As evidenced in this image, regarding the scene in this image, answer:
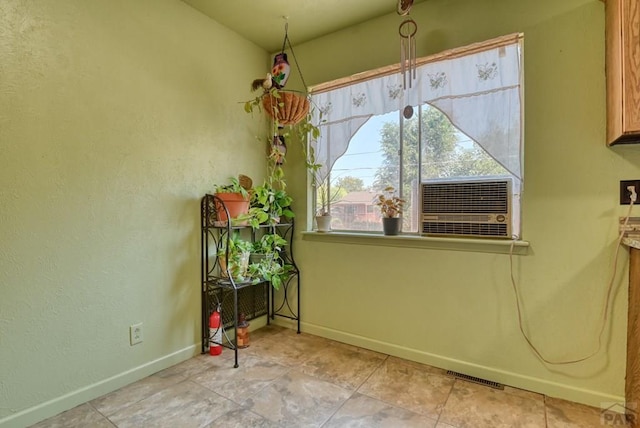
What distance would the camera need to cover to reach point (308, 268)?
8.66 ft

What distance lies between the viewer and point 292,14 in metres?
2.23

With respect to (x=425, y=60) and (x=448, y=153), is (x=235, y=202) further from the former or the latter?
(x=425, y=60)

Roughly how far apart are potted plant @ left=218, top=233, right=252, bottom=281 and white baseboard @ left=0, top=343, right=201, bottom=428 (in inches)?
23.2

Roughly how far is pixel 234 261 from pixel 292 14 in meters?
1.79

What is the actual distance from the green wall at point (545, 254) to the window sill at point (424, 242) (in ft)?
0.13

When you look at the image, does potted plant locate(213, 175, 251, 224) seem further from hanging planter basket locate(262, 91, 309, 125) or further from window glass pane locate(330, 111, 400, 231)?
window glass pane locate(330, 111, 400, 231)

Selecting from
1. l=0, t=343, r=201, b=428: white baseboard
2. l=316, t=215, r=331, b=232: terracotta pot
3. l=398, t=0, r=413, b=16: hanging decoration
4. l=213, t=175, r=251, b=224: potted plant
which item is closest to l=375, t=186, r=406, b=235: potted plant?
l=316, t=215, r=331, b=232: terracotta pot

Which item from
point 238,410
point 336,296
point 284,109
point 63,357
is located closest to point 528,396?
point 336,296

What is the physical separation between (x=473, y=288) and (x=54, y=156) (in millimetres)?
2425

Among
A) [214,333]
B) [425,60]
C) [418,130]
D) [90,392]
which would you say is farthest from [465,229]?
[90,392]

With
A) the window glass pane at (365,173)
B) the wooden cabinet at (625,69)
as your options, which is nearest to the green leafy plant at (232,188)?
the window glass pane at (365,173)

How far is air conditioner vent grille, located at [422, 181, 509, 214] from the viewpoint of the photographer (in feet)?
6.09

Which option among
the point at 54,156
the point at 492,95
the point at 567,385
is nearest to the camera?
the point at 54,156

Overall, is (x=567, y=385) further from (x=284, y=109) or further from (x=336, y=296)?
(x=284, y=109)
